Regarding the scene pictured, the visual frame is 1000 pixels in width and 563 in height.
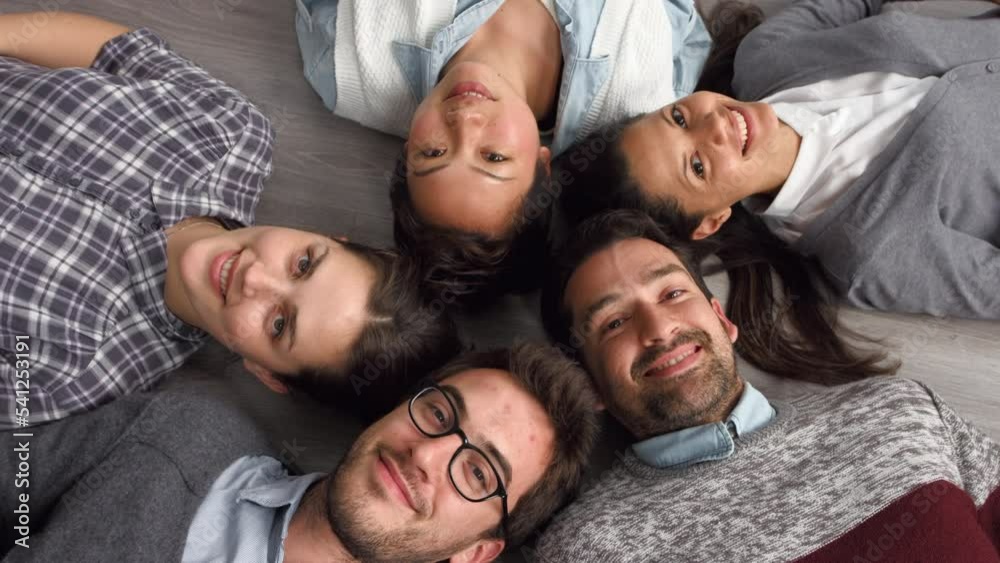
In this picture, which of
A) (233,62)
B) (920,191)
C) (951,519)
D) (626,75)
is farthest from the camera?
(233,62)

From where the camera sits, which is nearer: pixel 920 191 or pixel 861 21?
pixel 920 191

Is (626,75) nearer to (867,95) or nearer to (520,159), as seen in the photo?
(520,159)

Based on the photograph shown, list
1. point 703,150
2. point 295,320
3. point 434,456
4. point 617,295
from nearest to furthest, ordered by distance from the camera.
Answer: point 434,456 < point 295,320 < point 617,295 < point 703,150

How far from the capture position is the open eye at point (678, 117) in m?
1.54

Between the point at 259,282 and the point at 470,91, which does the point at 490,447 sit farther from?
the point at 470,91

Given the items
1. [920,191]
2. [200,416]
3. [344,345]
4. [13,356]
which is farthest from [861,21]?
[13,356]

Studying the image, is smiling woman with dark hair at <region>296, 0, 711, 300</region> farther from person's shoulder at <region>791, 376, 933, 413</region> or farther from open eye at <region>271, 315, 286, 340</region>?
person's shoulder at <region>791, 376, 933, 413</region>

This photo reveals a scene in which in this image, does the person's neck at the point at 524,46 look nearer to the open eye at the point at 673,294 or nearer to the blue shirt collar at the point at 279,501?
the open eye at the point at 673,294

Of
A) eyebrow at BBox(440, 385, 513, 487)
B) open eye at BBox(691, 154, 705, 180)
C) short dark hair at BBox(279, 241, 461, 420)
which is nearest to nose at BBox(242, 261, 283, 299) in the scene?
short dark hair at BBox(279, 241, 461, 420)

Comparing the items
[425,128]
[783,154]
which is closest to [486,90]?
[425,128]

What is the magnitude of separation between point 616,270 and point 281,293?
64 cm

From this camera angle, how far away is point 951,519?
47.9 inches

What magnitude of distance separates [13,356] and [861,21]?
2.02m

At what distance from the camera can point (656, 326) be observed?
4.21ft
